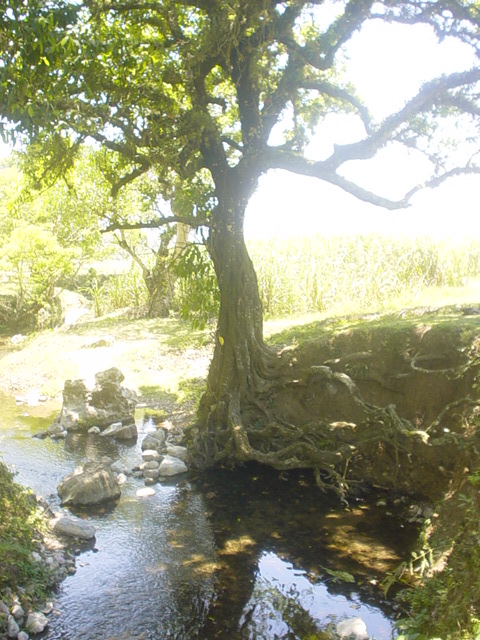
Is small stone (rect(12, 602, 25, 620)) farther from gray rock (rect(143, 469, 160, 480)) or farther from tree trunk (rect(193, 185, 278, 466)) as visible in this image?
tree trunk (rect(193, 185, 278, 466))

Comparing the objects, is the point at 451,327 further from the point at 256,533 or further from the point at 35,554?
the point at 35,554

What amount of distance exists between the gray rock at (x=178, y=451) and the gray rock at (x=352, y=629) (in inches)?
185

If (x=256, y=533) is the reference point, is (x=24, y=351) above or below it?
above

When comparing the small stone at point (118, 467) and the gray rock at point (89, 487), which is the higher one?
the gray rock at point (89, 487)

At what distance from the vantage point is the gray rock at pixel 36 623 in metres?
5.20

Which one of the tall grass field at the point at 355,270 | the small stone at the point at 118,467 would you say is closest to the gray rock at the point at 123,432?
the small stone at the point at 118,467

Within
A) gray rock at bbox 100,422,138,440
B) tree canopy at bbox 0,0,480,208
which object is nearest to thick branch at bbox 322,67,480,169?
tree canopy at bbox 0,0,480,208

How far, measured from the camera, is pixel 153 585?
6055 mm

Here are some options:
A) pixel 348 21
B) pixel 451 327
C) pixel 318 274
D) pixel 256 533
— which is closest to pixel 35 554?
pixel 256 533

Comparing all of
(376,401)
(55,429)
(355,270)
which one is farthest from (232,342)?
(355,270)

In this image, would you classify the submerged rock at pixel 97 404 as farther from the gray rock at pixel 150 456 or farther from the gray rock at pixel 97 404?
the gray rock at pixel 150 456

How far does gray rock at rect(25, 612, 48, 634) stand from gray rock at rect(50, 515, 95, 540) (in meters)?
1.66

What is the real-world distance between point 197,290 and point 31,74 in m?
4.49

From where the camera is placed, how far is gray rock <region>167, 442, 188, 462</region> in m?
9.69
